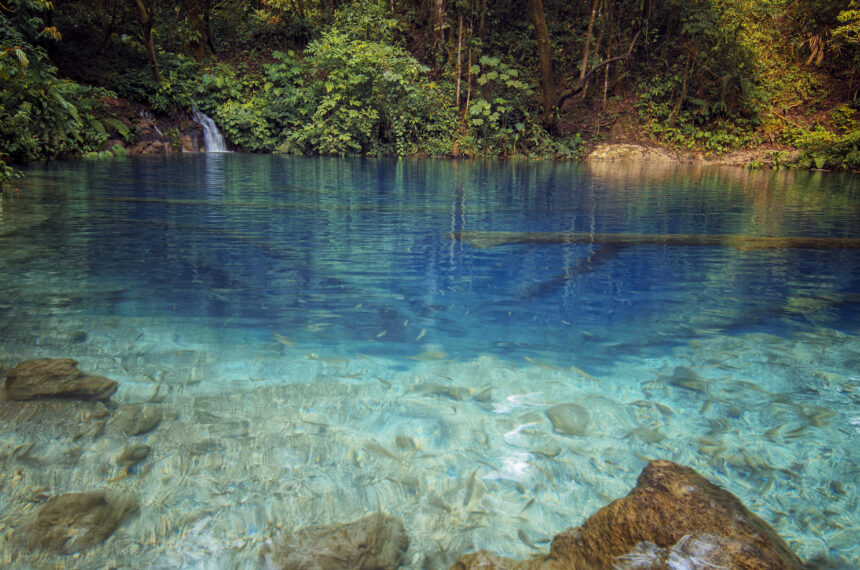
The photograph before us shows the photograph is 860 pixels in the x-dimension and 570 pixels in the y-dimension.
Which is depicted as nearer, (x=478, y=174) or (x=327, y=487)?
(x=327, y=487)

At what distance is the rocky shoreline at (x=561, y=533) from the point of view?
138cm

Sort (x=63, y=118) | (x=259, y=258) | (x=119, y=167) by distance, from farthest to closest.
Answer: (x=63, y=118) → (x=119, y=167) → (x=259, y=258)

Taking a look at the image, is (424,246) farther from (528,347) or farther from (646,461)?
(646,461)

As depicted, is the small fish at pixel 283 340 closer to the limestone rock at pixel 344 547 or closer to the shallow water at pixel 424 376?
the shallow water at pixel 424 376

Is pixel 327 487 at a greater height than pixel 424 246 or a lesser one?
lesser

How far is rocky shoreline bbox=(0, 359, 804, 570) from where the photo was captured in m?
1.38

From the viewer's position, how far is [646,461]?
6.12ft

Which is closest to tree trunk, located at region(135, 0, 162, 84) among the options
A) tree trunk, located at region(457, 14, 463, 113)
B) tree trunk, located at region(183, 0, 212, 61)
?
tree trunk, located at region(183, 0, 212, 61)

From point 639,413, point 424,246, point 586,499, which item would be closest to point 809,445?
point 639,413

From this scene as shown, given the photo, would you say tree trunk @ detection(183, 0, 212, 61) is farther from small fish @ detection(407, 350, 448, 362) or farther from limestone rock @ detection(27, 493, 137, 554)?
limestone rock @ detection(27, 493, 137, 554)

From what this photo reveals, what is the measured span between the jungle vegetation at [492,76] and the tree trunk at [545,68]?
0.18 feet

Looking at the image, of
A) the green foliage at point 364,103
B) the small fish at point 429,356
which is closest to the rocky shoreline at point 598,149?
the green foliage at point 364,103

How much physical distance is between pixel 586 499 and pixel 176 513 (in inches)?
51.5

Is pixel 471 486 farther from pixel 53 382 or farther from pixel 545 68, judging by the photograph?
pixel 545 68
